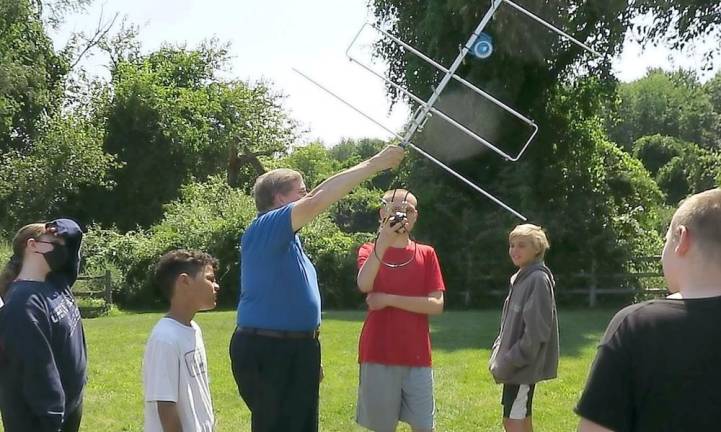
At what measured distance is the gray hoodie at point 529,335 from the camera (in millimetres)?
5176

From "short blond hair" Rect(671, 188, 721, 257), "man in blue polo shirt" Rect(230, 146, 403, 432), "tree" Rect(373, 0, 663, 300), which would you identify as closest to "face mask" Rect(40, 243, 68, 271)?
"man in blue polo shirt" Rect(230, 146, 403, 432)

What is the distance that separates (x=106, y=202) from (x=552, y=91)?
21298mm

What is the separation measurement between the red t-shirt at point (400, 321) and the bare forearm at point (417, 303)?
5 centimetres

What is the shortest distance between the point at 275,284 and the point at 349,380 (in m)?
5.56

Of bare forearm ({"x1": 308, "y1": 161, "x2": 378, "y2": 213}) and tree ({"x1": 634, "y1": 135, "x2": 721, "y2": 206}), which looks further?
tree ({"x1": 634, "y1": 135, "x2": 721, "y2": 206})

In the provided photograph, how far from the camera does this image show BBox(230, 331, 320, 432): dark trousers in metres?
4.15

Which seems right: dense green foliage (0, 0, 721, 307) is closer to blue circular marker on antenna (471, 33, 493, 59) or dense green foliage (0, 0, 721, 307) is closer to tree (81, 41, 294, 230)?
tree (81, 41, 294, 230)

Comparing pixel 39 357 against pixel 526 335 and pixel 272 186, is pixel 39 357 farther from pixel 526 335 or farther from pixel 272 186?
pixel 526 335

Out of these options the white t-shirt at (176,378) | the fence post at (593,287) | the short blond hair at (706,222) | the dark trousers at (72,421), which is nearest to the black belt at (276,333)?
the white t-shirt at (176,378)

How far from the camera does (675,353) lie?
2.21 m

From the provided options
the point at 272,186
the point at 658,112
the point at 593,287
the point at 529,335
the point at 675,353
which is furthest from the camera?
the point at 658,112

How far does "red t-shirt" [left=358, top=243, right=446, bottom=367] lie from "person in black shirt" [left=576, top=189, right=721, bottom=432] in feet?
8.87

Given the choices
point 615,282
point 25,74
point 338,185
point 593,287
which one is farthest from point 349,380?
point 25,74

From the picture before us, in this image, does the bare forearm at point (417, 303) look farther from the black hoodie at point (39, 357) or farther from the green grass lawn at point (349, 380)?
the green grass lawn at point (349, 380)
